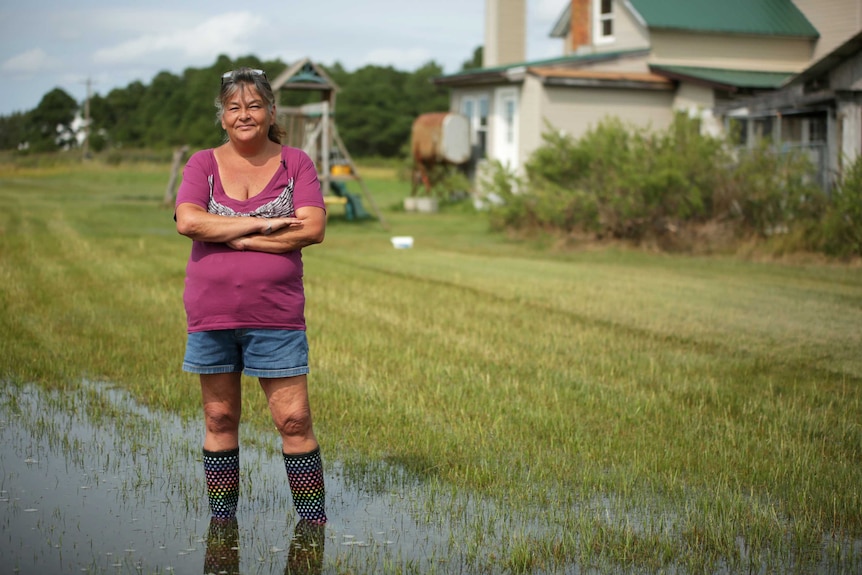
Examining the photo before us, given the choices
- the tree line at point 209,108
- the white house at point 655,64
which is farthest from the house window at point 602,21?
the tree line at point 209,108

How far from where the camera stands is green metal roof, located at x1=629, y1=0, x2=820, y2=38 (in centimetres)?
3241

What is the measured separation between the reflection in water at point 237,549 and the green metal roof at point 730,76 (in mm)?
25608

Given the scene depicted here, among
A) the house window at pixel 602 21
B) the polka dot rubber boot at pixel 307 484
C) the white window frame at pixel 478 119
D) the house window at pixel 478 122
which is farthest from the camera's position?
the house window at pixel 478 122

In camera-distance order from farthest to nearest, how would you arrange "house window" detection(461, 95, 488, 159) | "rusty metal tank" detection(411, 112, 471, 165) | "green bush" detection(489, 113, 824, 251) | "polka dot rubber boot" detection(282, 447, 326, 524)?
"house window" detection(461, 95, 488, 159), "rusty metal tank" detection(411, 112, 471, 165), "green bush" detection(489, 113, 824, 251), "polka dot rubber boot" detection(282, 447, 326, 524)

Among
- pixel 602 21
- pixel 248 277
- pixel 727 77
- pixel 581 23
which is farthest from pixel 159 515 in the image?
pixel 581 23

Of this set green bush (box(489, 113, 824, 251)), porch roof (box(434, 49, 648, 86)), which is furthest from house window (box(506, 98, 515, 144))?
green bush (box(489, 113, 824, 251))

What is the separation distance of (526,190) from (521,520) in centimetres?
1879

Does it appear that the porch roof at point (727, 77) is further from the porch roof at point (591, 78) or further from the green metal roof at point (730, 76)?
the porch roof at point (591, 78)

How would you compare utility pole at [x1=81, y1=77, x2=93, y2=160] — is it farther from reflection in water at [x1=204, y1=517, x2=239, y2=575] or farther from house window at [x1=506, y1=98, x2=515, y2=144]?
reflection in water at [x1=204, y1=517, x2=239, y2=575]

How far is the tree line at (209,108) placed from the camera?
260 ft

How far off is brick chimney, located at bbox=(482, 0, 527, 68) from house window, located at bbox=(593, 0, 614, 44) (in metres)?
4.22

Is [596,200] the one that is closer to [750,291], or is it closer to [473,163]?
[750,291]

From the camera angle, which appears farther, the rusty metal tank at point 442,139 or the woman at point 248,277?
the rusty metal tank at point 442,139

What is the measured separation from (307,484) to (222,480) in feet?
1.43
